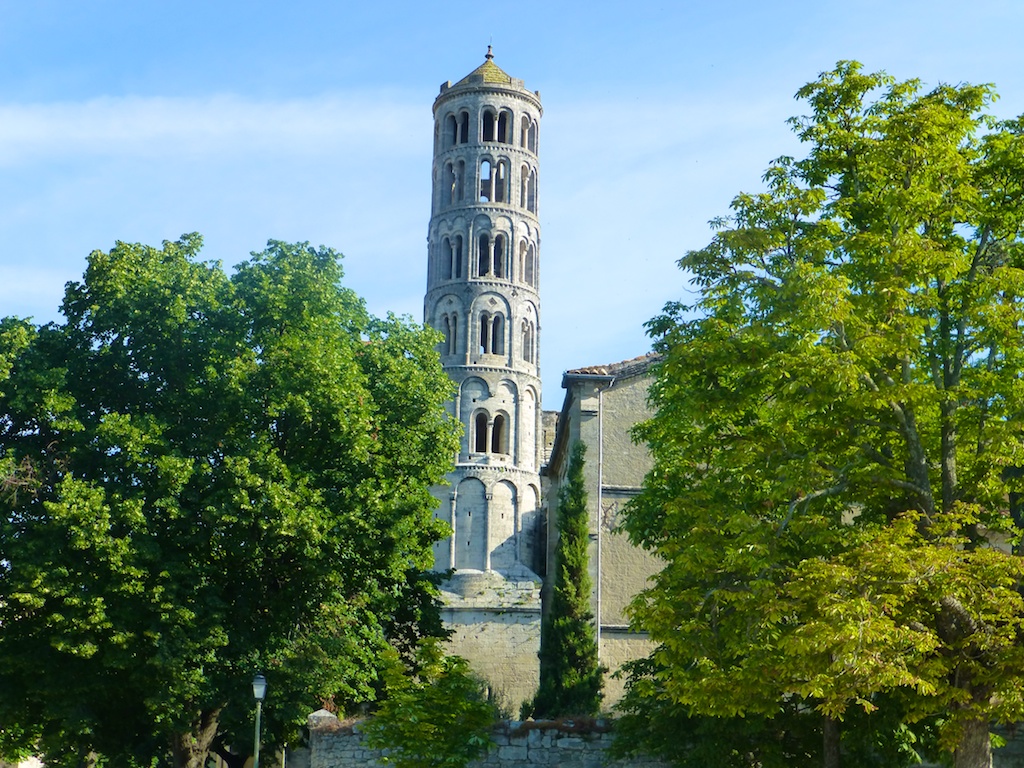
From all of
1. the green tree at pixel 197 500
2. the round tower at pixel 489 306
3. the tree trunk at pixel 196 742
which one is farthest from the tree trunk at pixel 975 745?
the round tower at pixel 489 306

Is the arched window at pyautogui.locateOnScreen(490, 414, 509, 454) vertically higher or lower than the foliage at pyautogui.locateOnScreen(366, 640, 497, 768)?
higher

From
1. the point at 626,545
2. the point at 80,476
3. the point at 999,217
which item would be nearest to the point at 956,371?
the point at 999,217

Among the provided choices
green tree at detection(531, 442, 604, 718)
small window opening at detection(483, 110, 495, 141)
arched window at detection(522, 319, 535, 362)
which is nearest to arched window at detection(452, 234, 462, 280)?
arched window at detection(522, 319, 535, 362)

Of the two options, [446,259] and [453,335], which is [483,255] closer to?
[446,259]

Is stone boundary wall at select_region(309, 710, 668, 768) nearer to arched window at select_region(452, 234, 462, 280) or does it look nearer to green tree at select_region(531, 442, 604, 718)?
green tree at select_region(531, 442, 604, 718)

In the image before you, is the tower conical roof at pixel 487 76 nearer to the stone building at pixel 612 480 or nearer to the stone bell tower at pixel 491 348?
the stone bell tower at pixel 491 348

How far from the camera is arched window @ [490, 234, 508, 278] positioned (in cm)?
6038

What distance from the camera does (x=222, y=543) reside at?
78.9 ft

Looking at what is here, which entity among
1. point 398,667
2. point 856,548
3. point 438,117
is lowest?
point 398,667

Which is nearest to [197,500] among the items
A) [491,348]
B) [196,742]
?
[196,742]

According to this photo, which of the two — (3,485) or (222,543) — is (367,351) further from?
(3,485)

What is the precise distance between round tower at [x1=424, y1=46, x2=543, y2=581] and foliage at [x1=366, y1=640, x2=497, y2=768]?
30.5m

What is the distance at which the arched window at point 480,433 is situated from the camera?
57.3 metres

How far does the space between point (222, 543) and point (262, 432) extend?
7.73ft
